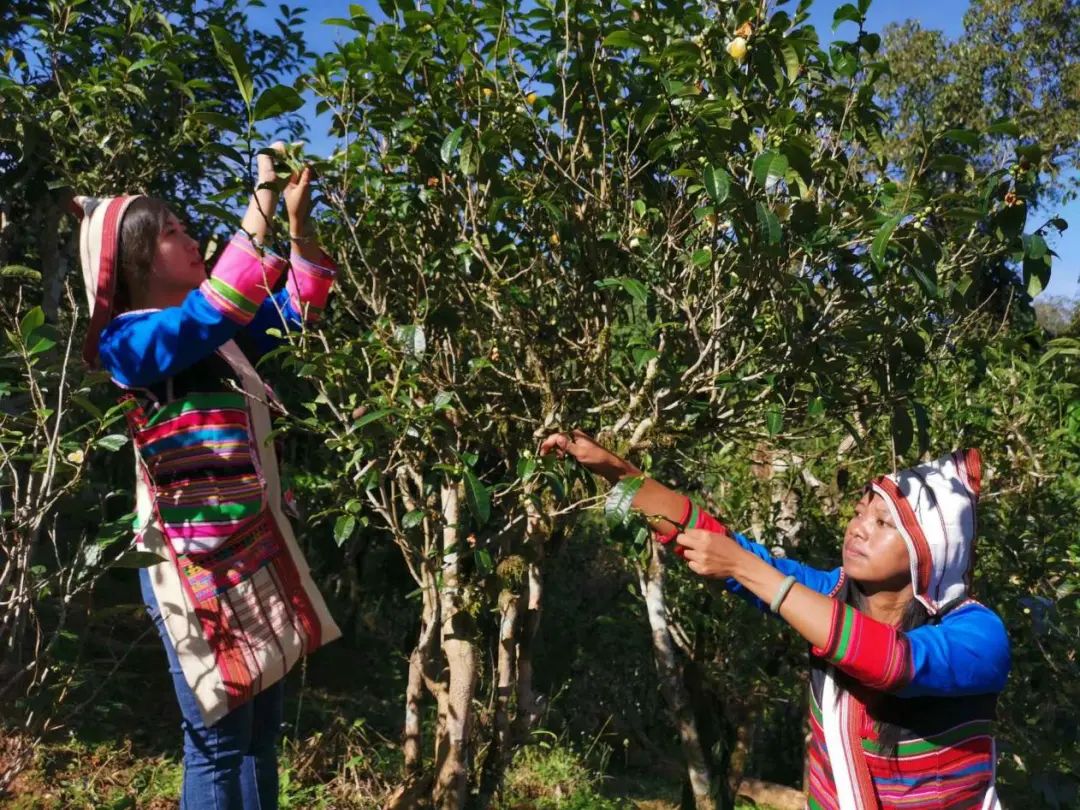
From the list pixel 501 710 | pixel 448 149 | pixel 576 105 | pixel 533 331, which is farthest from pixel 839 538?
pixel 448 149

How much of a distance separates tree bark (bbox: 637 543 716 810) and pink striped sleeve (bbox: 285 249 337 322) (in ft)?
7.29

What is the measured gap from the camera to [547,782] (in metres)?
4.08

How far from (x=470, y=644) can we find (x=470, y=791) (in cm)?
58

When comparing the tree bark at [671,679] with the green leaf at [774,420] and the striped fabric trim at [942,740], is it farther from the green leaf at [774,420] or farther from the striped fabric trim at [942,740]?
the striped fabric trim at [942,740]

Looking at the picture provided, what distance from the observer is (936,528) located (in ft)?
5.84

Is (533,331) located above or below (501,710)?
above

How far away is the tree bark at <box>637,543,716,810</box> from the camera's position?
382 centimetres

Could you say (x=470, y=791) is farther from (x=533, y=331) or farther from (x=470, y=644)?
(x=533, y=331)

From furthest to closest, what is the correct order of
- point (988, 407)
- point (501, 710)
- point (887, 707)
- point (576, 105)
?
point (988, 407), point (501, 710), point (576, 105), point (887, 707)

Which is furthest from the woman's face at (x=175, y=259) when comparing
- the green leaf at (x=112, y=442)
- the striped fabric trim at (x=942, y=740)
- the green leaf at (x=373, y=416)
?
the striped fabric trim at (x=942, y=740)

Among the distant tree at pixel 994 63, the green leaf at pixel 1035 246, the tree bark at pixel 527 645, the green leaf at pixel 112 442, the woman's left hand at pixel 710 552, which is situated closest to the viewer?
the green leaf at pixel 1035 246

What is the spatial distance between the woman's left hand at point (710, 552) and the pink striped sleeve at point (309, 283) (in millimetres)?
876

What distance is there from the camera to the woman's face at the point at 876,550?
182 centimetres

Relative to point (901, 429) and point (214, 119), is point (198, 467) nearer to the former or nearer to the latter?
point (214, 119)
